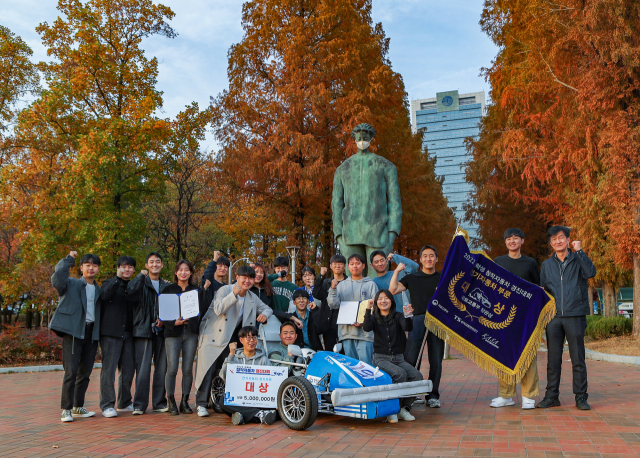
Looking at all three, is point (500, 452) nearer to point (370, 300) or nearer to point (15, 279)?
point (370, 300)

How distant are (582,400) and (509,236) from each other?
202cm

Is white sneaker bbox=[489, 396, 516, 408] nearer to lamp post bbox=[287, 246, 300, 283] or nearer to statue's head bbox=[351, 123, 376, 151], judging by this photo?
statue's head bbox=[351, 123, 376, 151]

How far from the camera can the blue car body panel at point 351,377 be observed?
5.20 metres

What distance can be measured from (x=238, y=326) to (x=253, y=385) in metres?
0.95

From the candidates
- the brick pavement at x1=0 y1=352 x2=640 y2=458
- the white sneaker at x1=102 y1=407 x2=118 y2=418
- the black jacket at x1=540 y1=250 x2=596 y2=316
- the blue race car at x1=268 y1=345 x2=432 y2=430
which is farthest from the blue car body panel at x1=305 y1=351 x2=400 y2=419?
the white sneaker at x1=102 y1=407 x2=118 y2=418

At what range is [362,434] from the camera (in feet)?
17.0

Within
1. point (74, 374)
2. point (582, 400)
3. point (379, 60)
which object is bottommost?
point (582, 400)

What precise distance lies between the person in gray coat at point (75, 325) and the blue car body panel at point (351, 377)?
2643mm

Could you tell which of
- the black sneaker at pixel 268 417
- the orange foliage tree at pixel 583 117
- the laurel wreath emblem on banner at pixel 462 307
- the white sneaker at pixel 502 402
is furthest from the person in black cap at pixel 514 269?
the orange foliage tree at pixel 583 117

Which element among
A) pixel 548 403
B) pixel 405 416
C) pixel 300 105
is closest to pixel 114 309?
pixel 405 416

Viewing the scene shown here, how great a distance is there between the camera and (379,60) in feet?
66.4

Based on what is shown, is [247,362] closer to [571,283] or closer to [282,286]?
[282,286]

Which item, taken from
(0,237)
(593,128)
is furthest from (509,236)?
(0,237)

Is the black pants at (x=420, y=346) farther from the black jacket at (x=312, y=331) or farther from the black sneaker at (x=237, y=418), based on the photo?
the black sneaker at (x=237, y=418)
